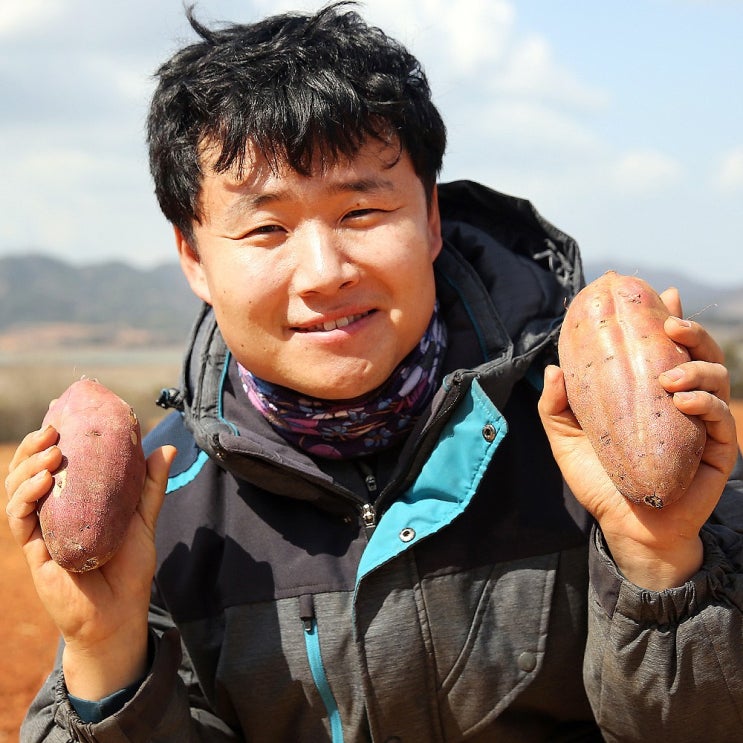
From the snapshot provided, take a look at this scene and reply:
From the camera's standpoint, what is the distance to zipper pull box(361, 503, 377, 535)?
263 cm

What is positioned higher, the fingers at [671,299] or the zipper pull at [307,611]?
the fingers at [671,299]

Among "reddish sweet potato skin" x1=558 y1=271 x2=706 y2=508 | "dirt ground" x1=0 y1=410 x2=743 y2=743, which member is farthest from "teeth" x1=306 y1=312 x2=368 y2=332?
"dirt ground" x1=0 y1=410 x2=743 y2=743

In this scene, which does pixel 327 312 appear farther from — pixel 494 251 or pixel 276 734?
pixel 276 734

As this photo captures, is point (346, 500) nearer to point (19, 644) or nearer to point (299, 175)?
point (299, 175)

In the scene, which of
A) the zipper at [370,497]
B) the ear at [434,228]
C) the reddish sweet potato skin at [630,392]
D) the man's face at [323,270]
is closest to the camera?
the reddish sweet potato skin at [630,392]

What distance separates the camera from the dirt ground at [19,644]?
4.46m

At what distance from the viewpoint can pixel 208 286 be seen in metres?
2.82

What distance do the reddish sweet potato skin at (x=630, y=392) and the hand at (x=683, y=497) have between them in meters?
0.04

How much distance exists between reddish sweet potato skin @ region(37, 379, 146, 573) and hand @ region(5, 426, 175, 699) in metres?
0.04

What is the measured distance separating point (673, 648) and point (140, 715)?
1294 millimetres

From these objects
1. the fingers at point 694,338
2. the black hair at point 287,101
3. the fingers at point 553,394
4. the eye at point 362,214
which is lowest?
the fingers at point 553,394

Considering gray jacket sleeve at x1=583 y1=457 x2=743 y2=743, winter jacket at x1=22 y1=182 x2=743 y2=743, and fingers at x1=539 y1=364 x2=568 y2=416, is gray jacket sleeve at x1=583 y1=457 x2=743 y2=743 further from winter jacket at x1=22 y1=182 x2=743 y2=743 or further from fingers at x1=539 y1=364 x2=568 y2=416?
fingers at x1=539 y1=364 x2=568 y2=416

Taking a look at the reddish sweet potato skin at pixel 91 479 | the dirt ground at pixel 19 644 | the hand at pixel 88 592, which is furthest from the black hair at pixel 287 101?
the dirt ground at pixel 19 644

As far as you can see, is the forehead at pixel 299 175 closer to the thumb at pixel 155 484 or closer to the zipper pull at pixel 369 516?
the thumb at pixel 155 484
